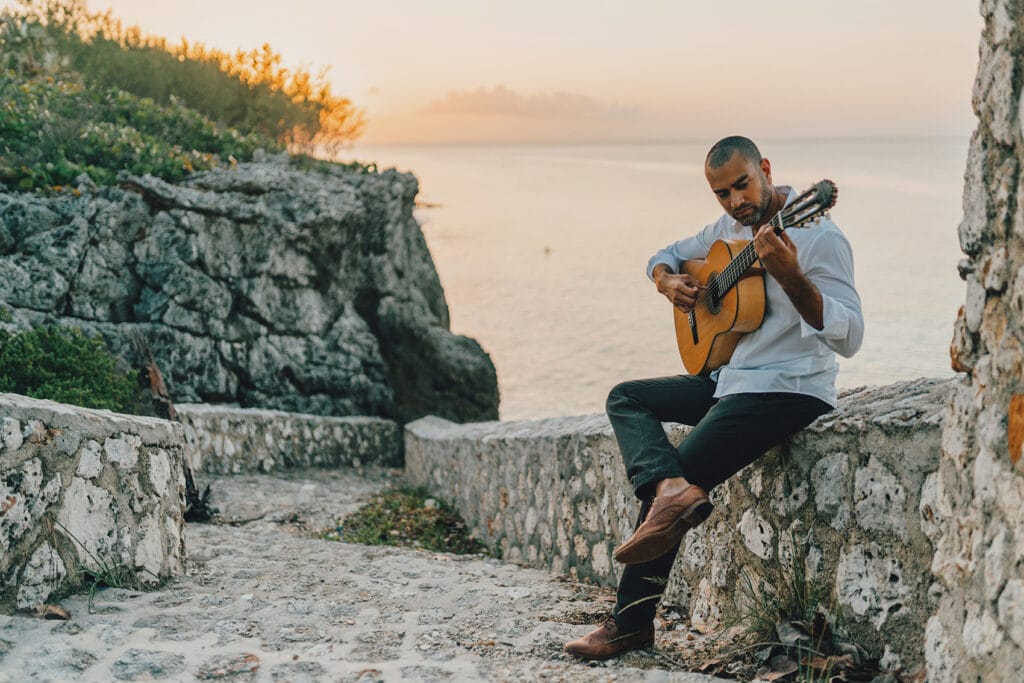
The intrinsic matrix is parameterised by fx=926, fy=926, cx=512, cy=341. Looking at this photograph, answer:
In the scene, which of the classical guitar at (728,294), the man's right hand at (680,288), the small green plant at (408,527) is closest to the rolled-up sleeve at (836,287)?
the classical guitar at (728,294)

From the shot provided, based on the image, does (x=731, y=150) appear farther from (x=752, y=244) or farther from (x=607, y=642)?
(x=607, y=642)

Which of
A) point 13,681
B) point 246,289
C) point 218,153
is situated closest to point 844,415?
point 13,681

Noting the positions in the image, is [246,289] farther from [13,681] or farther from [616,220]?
[616,220]

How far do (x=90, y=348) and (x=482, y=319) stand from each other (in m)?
24.2

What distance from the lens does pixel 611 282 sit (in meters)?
38.6

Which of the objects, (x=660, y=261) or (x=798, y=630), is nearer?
(x=798, y=630)

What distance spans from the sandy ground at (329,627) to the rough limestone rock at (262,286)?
4741mm

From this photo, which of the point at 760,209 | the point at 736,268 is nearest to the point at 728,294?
the point at 736,268

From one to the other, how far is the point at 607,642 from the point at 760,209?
6.12 ft

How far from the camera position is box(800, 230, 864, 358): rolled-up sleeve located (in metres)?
3.49

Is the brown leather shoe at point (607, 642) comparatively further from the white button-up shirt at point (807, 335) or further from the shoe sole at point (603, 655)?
the white button-up shirt at point (807, 335)

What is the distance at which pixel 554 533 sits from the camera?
5.82 metres

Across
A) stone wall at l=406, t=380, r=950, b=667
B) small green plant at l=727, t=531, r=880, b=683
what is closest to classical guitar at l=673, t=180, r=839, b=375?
stone wall at l=406, t=380, r=950, b=667

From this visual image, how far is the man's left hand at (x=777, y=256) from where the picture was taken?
338 cm
